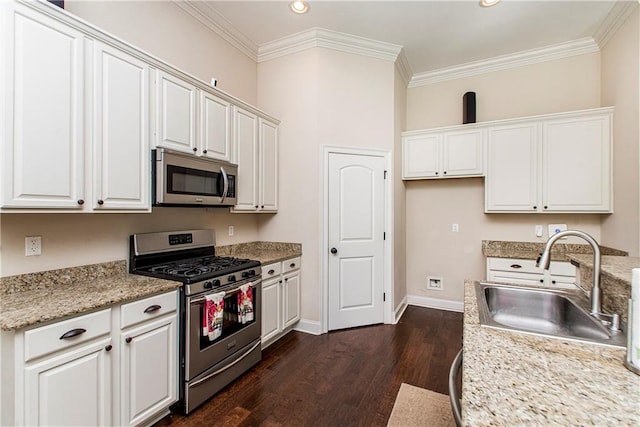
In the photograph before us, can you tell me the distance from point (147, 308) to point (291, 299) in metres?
1.68

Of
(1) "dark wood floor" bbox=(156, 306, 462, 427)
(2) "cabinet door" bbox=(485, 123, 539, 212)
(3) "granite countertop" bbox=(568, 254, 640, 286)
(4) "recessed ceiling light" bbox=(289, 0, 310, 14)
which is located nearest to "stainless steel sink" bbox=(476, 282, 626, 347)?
(3) "granite countertop" bbox=(568, 254, 640, 286)

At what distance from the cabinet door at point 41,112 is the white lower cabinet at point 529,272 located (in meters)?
3.68

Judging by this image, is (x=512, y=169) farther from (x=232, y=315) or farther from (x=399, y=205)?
(x=232, y=315)

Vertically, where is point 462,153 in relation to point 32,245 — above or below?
above

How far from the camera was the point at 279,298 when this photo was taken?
3.04 metres

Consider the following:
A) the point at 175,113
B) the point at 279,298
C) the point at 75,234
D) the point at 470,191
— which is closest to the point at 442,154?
the point at 470,191

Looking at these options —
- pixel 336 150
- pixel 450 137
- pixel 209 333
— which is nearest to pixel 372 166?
pixel 336 150

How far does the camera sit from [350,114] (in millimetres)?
3486

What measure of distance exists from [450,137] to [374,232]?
1589 mm

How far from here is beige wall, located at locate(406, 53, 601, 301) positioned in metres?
3.47

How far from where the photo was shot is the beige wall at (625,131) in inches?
104

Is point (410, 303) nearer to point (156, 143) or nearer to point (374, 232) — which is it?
point (374, 232)

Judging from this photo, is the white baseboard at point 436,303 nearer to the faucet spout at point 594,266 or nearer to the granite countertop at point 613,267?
the granite countertop at point 613,267

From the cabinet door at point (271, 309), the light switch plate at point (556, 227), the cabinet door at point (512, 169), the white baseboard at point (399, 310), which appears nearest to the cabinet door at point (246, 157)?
the cabinet door at point (271, 309)
